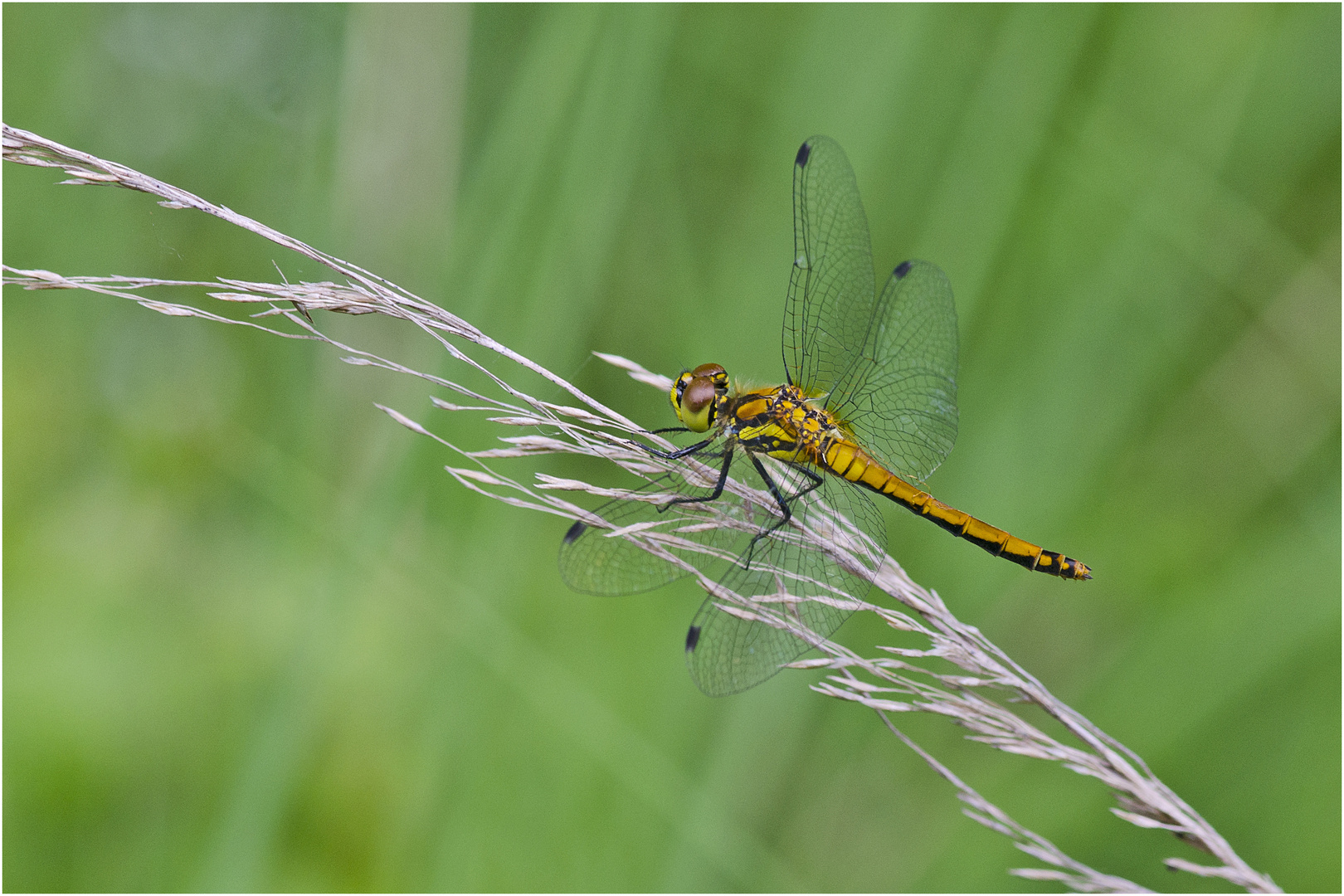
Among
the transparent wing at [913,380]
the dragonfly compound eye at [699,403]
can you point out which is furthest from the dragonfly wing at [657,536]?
the transparent wing at [913,380]

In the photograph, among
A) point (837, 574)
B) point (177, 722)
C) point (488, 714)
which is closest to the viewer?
point (837, 574)

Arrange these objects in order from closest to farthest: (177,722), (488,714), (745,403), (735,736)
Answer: (745,403), (735,736), (488,714), (177,722)

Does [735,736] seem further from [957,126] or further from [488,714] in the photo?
[957,126]

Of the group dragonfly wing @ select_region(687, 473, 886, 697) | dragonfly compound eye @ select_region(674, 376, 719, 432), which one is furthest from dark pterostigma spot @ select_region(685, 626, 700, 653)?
dragonfly compound eye @ select_region(674, 376, 719, 432)

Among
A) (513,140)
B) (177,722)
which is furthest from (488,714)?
(513,140)

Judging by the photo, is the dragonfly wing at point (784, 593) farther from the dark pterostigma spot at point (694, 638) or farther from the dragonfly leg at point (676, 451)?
the dragonfly leg at point (676, 451)

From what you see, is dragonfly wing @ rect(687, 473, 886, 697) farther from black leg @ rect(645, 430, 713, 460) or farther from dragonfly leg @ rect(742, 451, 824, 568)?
black leg @ rect(645, 430, 713, 460)

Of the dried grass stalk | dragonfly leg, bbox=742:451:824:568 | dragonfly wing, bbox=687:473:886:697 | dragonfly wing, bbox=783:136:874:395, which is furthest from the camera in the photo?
dragonfly wing, bbox=783:136:874:395
